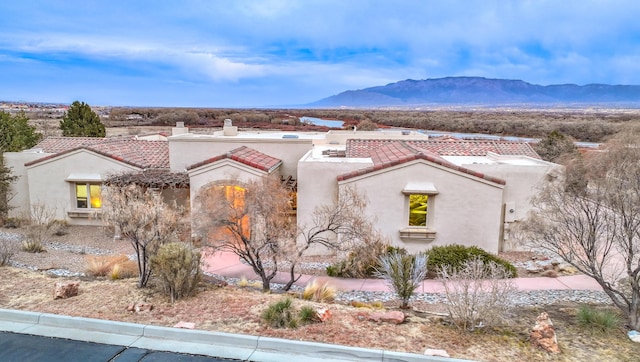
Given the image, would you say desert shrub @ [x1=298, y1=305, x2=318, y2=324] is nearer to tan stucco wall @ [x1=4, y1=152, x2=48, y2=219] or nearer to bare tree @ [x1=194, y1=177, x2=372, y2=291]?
bare tree @ [x1=194, y1=177, x2=372, y2=291]

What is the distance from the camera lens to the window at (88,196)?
2112 centimetres

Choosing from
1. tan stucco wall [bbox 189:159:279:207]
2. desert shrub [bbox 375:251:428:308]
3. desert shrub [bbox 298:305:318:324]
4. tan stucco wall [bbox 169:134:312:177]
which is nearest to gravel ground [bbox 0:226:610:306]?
desert shrub [bbox 375:251:428:308]

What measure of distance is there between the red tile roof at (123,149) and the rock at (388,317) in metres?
15.8

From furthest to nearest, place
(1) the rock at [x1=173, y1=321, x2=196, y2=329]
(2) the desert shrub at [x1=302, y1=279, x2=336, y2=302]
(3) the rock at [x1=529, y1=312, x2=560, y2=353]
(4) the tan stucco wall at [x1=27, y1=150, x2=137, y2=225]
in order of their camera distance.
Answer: (4) the tan stucco wall at [x1=27, y1=150, x2=137, y2=225]
(2) the desert shrub at [x1=302, y1=279, x2=336, y2=302]
(1) the rock at [x1=173, y1=321, x2=196, y2=329]
(3) the rock at [x1=529, y1=312, x2=560, y2=353]

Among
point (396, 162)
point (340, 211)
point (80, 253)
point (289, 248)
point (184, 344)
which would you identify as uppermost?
point (396, 162)

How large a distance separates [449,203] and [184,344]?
11326 mm

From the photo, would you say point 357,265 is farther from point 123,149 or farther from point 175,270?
point 123,149

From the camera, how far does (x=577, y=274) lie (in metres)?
14.1

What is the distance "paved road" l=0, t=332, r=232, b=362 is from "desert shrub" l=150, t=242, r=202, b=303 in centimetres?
223

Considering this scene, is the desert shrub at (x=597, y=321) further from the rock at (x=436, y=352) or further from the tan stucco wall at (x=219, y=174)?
the tan stucco wall at (x=219, y=174)

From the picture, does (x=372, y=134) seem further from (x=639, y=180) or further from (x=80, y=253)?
(x=639, y=180)

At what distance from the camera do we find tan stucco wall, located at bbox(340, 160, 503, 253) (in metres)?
16.4

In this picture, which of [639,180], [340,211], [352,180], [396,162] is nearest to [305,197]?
[352,180]

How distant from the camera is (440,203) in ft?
54.1
